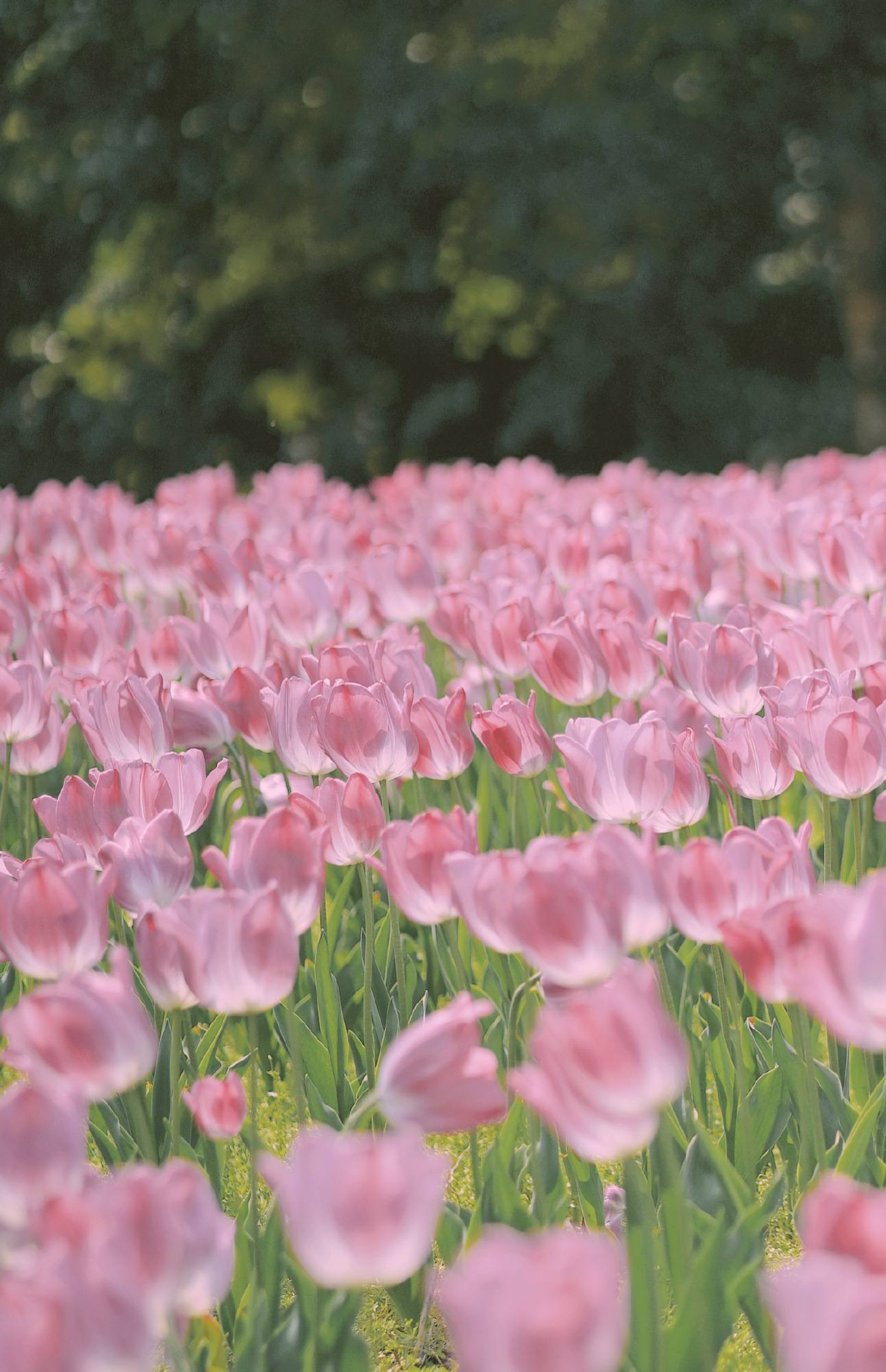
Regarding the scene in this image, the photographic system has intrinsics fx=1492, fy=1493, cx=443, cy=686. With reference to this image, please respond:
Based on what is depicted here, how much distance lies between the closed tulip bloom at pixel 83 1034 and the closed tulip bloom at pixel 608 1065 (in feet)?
1.01

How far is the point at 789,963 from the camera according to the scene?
1142 millimetres

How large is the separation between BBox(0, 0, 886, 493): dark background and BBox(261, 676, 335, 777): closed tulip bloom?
6.69 meters

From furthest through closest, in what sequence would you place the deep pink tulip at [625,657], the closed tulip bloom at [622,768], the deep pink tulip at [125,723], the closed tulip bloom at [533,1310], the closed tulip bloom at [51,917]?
the deep pink tulip at [625,657] < the deep pink tulip at [125,723] < the closed tulip bloom at [622,768] < the closed tulip bloom at [51,917] < the closed tulip bloom at [533,1310]

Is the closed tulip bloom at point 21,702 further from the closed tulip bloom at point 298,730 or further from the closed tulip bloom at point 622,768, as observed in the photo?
the closed tulip bloom at point 622,768

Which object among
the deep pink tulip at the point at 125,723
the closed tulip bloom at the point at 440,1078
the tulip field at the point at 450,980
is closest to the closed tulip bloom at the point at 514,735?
the tulip field at the point at 450,980

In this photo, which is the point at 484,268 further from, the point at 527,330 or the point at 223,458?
the point at 223,458

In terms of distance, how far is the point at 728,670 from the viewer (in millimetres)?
2053

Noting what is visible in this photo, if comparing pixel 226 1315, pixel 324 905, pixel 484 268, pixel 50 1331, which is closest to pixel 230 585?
pixel 324 905

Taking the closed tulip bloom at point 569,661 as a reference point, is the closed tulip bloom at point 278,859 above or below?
below

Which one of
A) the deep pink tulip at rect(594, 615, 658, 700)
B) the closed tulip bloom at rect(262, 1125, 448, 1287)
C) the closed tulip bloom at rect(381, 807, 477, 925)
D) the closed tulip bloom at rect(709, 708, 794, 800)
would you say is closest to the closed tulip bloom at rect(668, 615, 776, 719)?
the deep pink tulip at rect(594, 615, 658, 700)

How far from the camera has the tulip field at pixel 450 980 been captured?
35.9 inches

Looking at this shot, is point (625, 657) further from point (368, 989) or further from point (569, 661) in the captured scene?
point (368, 989)

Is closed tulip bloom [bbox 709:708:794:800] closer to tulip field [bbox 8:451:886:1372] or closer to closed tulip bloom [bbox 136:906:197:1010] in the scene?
tulip field [bbox 8:451:886:1372]

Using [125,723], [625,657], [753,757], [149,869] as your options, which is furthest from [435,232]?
[149,869]
